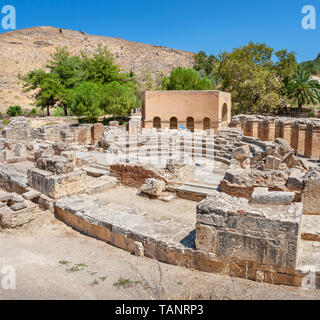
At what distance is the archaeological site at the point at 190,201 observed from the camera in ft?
14.3

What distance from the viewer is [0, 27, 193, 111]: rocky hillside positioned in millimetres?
54444

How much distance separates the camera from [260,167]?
1280cm

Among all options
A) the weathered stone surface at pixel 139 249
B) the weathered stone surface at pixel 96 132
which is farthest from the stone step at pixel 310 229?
the weathered stone surface at pixel 96 132

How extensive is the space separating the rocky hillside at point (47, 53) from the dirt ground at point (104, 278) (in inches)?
1717

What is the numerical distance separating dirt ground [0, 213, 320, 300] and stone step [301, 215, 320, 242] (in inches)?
60.0

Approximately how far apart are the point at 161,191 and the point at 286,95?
2977 centimetres

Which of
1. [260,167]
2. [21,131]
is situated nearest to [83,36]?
[21,131]

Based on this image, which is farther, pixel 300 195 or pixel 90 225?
pixel 300 195

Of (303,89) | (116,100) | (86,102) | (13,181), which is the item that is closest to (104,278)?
(13,181)

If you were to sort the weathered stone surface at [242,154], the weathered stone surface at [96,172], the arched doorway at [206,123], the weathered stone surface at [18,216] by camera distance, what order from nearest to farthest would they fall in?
the weathered stone surface at [18,216]
the weathered stone surface at [96,172]
the weathered stone surface at [242,154]
the arched doorway at [206,123]

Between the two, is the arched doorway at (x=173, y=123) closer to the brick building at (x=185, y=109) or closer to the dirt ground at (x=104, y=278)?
the brick building at (x=185, y=109)

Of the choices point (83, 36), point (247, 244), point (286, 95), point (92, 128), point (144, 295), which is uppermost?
point (83, 36)

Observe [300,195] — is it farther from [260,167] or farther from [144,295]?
[260,167]

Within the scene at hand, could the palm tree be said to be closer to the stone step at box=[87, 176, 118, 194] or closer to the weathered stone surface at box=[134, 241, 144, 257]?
the stone step at box=[87, 176, 118, 194]
